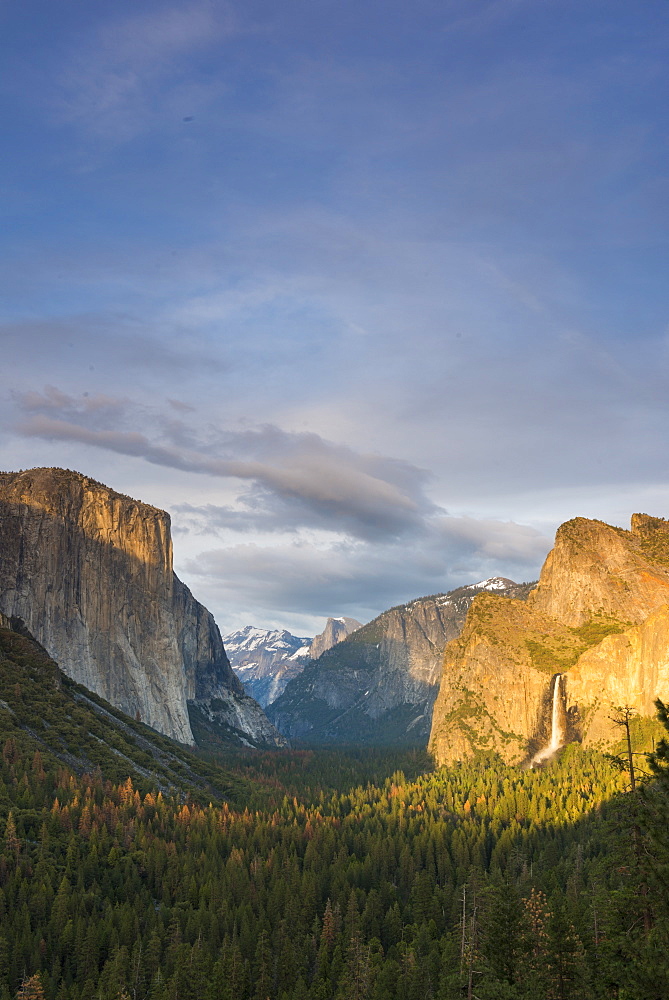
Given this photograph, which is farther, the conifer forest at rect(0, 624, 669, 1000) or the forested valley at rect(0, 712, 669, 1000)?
the forested valley at rect(0, 712, 669, 1000)

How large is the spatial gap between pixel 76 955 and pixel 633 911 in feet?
255

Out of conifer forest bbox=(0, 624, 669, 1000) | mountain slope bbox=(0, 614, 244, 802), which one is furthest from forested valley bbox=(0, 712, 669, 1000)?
mountain slope bbox=(0, 614, 244, 802)

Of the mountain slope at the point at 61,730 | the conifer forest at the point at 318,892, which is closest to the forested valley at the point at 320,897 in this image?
the conifer forest at the point at 318,892

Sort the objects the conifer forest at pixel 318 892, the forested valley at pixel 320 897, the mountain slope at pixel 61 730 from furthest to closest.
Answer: the mountain slope at pixel 61 730
the forested valley at pixel 320 897
the conifer forest at pixel 318 892

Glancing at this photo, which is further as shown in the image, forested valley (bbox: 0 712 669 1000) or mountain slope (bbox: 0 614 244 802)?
mountain slope (bbox: 0 614 244 802)

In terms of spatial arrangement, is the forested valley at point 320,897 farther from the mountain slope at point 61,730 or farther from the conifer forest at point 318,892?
the mountain slope at point 61,730

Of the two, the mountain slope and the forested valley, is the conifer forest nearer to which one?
the forested valley

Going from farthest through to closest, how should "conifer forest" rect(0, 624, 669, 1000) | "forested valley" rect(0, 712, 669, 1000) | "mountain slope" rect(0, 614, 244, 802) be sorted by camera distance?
"mountain slope" rect(0, 614, 244, 802) → "forested valley" rect(0, 712, 669, 1000) → "conifer forest" rect(0, 624, 669, 1000)

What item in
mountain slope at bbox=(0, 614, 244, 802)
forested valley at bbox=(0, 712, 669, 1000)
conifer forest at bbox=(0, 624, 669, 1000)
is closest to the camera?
conifer forest at bbox=(0, 624, 669, 1000)

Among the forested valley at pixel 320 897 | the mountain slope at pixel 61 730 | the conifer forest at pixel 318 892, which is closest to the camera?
the conifer forest at pixel 318 892

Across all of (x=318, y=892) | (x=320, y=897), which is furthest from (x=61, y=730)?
(x=320, y=897)

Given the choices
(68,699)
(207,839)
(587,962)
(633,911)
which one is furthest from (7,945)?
(68,699)

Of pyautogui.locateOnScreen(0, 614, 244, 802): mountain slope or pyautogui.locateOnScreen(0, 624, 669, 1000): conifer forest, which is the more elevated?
pyautogui.locateOnScreen(0, 614, 244, 802): mountain slope

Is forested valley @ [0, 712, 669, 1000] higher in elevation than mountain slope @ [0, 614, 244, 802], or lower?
lower
